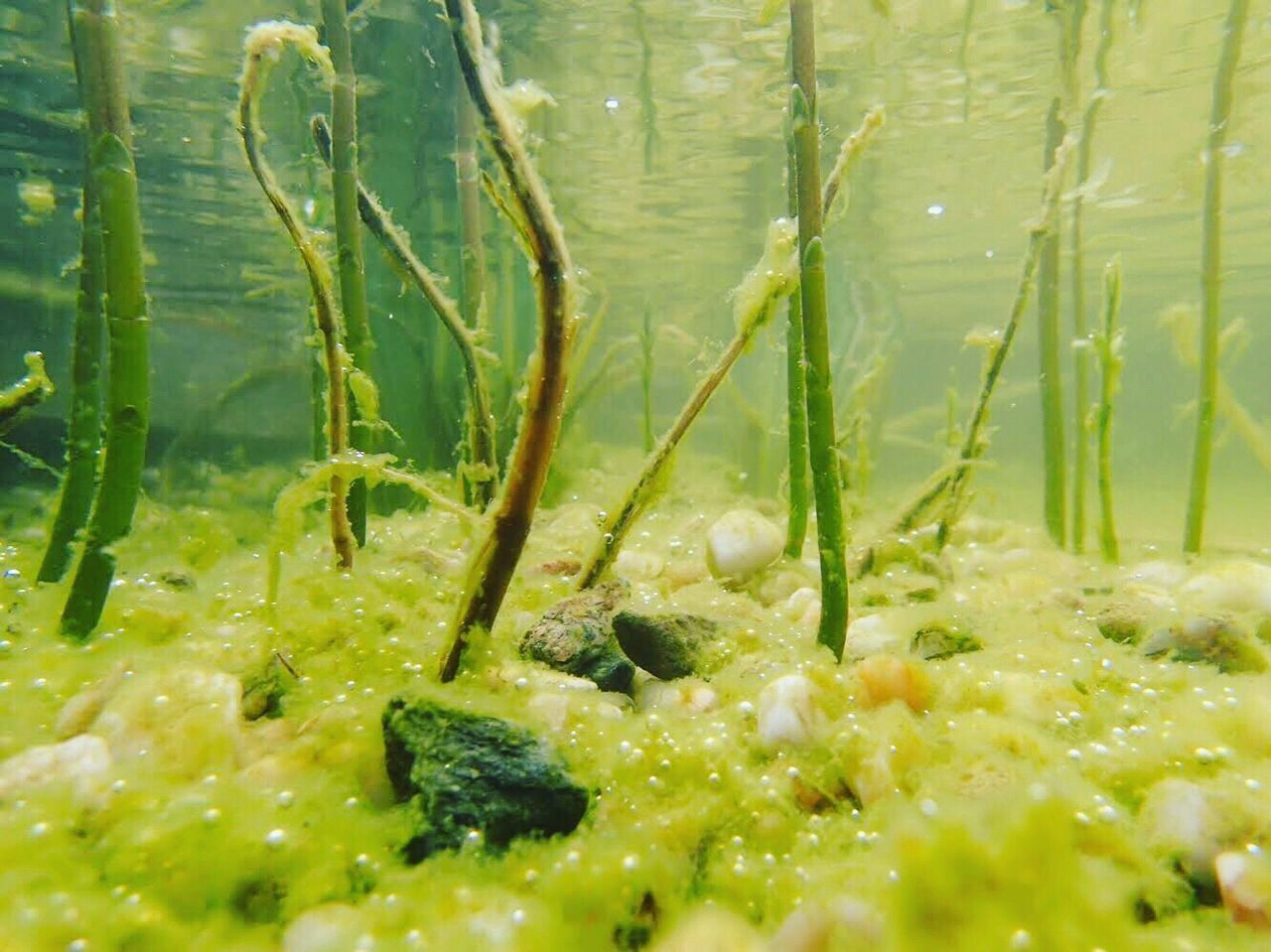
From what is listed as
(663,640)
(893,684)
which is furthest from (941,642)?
(663,640)

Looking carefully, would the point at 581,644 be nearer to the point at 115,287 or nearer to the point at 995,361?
the point at 115,287

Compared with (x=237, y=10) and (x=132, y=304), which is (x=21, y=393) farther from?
(x=237, y=10)

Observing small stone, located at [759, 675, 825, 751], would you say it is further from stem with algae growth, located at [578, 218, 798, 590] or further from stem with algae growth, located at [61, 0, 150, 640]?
stem with algae growth, located at [61, 0, 150, 640]

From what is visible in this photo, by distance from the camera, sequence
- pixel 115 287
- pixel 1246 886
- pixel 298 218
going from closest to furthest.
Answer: pixel 1246 886 < pixel 115 287 < pixel 298 218

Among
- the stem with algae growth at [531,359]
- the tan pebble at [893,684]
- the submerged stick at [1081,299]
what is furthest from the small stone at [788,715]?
the submerged stick at [1081,299]

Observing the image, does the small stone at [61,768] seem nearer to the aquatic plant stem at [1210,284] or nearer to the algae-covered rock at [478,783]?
the algae-covered rock at [478,783]

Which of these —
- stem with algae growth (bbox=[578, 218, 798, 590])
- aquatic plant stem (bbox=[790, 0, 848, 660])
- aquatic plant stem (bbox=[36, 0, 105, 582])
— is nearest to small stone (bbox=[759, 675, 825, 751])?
aquatic plant stem (bbox=[790, 0, 848, 660])

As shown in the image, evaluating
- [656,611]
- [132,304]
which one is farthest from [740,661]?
[132,304]
